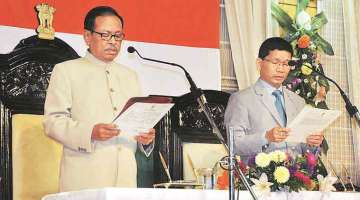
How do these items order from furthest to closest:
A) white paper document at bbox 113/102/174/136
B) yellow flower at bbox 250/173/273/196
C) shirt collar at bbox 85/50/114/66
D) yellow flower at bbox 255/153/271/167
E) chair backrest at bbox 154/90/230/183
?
chair backrest at bbox 154/90/230/183 < shirt collar at bbox 85/50/114/66 < white paper document at bbox 113/102/174/136 < yellow flower at bbox 255/153/271/167 < yellow flower at bbox 250/173/273/196

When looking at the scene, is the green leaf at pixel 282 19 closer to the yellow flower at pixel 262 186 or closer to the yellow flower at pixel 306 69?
the yellow flower at pixel 306 69

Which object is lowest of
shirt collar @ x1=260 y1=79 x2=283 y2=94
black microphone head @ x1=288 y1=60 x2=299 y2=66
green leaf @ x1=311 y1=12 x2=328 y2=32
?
shirt collar @ x1=260 y1=79 x2=283 y2=94

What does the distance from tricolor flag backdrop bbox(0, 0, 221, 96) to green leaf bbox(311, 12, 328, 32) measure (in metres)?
0.86

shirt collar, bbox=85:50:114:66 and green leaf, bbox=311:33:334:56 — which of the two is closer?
shirt collar, bbox=85:50:114:66

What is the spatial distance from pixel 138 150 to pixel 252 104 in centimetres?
100

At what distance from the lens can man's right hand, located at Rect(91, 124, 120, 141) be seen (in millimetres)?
5285

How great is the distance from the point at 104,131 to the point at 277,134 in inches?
48.3

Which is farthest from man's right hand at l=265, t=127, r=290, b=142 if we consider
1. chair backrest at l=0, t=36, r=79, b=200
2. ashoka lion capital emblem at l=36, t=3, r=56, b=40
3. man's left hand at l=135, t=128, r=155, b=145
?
ashoka lion capital emblem at l=36, t=3, r=56, b=40

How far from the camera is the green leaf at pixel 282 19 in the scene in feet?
21.5

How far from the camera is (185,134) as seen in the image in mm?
5785

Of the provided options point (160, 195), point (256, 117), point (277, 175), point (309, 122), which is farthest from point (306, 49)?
point (160, 195)

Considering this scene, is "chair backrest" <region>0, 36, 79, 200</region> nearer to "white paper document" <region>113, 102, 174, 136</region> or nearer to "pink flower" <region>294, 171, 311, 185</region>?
"white paper document" <region>113, 102, 174, 136</region>

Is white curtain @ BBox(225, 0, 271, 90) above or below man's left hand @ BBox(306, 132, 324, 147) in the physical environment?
above

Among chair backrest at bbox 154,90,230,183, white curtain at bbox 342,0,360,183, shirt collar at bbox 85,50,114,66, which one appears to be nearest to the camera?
shirt collar at bbox 85,50,114,66
